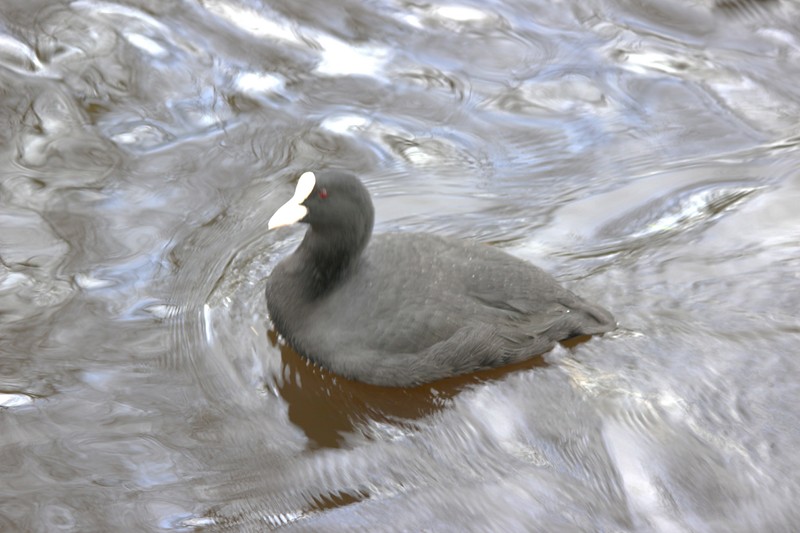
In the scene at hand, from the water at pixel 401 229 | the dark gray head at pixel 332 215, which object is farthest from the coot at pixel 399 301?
the water at pixel 401 229

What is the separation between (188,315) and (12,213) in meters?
1.11

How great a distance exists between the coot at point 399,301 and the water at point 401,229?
0.42 feet

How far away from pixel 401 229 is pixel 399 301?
3.29ft

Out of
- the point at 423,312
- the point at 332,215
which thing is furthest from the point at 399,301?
the point at 332,215

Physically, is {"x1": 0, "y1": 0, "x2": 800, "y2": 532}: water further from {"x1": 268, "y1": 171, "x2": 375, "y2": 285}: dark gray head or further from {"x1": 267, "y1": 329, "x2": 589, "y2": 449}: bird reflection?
{"x1": 268, "y1": 171, "x2": 375, "y2": 285}: dark gray head

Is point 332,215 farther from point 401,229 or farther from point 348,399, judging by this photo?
point 401,229

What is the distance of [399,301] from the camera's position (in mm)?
4203

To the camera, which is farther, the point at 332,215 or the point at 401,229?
the point at 401,229

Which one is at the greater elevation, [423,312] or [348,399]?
[423,312]

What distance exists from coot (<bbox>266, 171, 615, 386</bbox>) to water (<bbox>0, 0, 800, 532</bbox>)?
13cm

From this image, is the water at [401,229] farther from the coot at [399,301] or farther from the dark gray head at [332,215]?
the dark gray head at [332,215]

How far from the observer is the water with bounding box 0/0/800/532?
3.88 metres

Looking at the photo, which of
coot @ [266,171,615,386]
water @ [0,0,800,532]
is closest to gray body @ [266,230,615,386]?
coot @ [266,171,615,386]

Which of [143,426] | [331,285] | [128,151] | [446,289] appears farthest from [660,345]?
[128,151]
